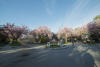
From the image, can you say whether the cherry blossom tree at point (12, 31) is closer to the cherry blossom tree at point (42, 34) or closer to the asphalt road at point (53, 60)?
the cherry blossom tree at point (42, 34)

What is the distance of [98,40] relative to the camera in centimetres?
2895

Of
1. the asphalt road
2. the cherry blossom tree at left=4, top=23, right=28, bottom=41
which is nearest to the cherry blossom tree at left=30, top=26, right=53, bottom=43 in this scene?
the cherry blossom tree at left=4, top=23, right=28, bottom=41

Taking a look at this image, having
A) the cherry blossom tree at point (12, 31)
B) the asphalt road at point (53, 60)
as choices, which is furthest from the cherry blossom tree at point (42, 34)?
the asphalt road at point (53, 60)

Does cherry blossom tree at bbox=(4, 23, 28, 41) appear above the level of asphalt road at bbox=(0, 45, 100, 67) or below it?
above

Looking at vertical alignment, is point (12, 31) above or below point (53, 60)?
above

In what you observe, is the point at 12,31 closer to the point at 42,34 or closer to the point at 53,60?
the point at 42,34

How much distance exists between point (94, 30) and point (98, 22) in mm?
3353

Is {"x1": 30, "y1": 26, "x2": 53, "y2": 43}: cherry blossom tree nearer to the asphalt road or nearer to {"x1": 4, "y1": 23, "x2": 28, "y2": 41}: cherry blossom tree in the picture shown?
{"x1": 4, "y1": 23, "x2": 28, "y2": 41}: cherry blossom tree

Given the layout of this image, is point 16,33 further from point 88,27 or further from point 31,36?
point 88,27

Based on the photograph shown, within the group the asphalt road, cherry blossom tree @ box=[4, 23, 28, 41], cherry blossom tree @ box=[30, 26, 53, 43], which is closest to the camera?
the asphalt road

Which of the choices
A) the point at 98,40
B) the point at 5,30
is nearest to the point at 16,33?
the point at 5,30

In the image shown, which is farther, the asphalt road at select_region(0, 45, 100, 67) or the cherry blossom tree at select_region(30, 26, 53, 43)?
the cherry blossom tree at select_region(30, 26, 53, 43)

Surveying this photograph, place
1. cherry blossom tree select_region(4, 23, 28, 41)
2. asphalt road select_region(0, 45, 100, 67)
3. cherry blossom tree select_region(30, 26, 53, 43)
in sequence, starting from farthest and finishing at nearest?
1. cherry blossom tree select_region(30, 26, 53, 43)
2. cherry blossom tree select_region(4, 23, 28, 41)
3. asphalt road select_region(0, 45, 100, 67)

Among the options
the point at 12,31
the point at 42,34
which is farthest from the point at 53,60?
the point at 42,34
